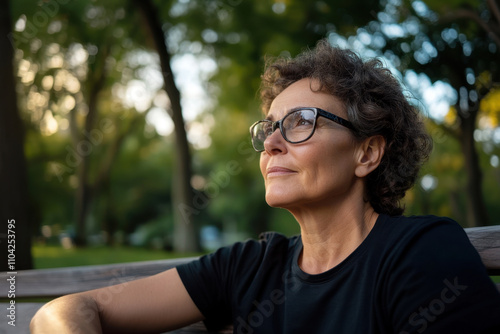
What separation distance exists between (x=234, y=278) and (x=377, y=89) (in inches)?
43.1

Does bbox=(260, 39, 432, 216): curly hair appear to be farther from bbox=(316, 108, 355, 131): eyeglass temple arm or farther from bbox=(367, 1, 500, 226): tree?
bbox=(367, 1, 500, 226): tree

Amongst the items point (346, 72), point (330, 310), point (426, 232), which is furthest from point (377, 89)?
point (330, 310)

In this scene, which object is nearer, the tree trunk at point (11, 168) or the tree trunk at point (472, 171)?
the tree trunk at point (11, 168)

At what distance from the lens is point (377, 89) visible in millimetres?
2279

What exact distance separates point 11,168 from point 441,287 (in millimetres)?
4697

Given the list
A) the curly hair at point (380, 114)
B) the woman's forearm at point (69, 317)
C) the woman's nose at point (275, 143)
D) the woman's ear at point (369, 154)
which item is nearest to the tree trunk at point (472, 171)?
the curly hair at point (380, 114)

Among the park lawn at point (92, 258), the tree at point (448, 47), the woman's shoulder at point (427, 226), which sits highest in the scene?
the tree at point (448, 47)

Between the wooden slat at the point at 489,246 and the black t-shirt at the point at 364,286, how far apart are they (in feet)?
0.62

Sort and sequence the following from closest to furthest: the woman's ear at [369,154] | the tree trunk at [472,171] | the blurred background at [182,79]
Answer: the woman's ear at [369,154]
the blurred background at [182,79]
the tree trunk at [472,171]

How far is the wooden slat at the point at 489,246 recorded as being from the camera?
6.06 ft

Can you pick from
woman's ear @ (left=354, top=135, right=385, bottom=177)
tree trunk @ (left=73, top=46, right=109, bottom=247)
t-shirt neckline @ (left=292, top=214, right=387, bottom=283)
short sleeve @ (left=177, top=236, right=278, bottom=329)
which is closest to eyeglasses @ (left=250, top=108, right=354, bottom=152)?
woman's ear @ (left=354, top=135, right=385, bottom=177)

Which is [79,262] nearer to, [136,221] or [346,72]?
[346,72]

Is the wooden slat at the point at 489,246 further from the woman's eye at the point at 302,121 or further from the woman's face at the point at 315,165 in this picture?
the woman's eye at the point at 302,121

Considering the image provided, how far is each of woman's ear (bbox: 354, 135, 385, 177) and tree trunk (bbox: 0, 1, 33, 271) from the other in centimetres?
400
